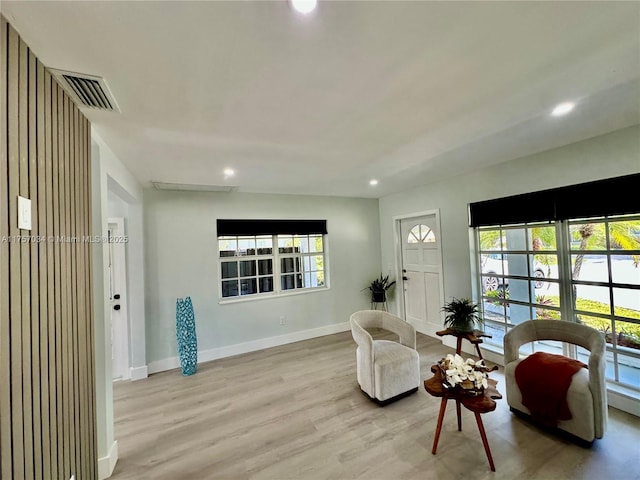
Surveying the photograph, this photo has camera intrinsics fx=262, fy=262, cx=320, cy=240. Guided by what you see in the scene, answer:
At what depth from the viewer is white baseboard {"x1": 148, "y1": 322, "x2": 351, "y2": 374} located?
353cm

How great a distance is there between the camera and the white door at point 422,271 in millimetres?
4180

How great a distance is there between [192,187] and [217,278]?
1.35 m

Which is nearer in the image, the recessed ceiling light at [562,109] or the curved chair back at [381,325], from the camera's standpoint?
the recessed ceiling light at [562,109]

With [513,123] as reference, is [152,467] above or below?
below

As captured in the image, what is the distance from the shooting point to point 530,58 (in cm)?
135

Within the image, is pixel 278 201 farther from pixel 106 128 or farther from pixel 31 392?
pixel 31 392

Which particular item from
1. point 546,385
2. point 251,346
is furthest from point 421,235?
point 251,346

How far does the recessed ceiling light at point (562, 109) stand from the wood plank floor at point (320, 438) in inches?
98.4

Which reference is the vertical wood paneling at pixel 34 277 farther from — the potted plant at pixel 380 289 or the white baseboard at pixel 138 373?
the potted plant at pixel 380 289

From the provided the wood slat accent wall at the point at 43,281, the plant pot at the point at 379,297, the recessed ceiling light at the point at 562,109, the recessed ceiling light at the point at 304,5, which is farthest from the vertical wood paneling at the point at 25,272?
the plant pot at the point at 379,297

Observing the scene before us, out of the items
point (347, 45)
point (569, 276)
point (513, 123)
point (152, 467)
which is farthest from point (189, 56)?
point (569, 276)

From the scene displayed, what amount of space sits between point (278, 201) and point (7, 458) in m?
3.76

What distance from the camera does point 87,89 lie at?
56.7 inches

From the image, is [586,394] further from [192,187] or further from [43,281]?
[192,187]
